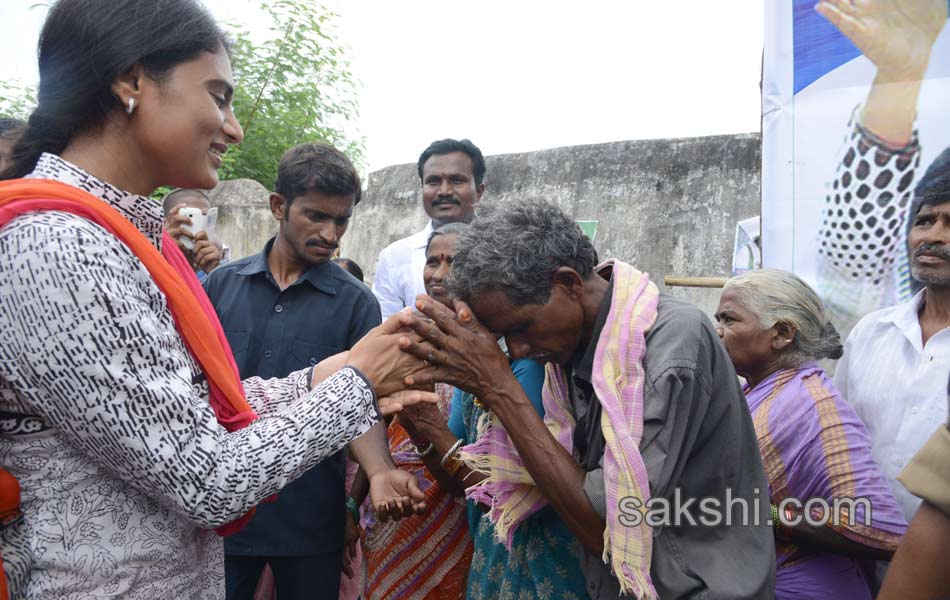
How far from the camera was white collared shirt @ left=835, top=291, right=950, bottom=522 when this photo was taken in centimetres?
262

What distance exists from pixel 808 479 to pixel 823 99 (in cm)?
174

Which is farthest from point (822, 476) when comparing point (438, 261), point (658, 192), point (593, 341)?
point (658, 192)

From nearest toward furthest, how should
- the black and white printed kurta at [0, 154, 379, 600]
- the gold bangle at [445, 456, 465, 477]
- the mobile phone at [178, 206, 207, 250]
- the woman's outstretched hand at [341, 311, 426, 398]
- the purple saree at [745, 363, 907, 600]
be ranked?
the black and white printed kurta at [0, 154, 379, 600], the woman's outstretched hand at [341, 311, 426, 398], the purple saree at [745, 363, 907, 600], the gold bangle at [445, 456, 465, 477], the mobile phone at [178, 206, 207, 250]

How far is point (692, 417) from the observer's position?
1.89m

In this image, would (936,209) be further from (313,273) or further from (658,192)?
(658,192)

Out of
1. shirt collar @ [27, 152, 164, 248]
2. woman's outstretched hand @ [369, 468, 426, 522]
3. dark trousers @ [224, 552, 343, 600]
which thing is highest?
shirt collar @ [27, 152, 164, 248]

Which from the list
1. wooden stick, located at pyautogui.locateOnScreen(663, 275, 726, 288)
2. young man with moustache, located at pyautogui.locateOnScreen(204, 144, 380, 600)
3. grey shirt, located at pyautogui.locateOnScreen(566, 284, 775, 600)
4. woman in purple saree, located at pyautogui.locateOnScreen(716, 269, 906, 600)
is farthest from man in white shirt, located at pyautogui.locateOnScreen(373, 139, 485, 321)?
grey shirt, located at pyautogui.locateOnScreen(566, 284, 775, 600)

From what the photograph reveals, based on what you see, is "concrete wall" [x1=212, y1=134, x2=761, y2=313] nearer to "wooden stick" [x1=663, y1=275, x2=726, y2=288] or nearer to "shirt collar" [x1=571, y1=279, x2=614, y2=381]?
"wooden stick" [x1=663, y1=275, x2=726, y2=288]

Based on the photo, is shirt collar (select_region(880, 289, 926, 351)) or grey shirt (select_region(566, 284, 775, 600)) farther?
shirt collar (select_region(880, 289, 926, 351))

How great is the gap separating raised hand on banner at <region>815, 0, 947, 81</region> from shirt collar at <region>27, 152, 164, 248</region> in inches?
119

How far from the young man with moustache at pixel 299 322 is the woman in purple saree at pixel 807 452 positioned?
1645 millimetres

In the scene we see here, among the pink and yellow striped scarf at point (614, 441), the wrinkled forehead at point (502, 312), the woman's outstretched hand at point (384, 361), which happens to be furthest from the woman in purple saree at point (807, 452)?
the woman's outstretched hand at point (384, 361)

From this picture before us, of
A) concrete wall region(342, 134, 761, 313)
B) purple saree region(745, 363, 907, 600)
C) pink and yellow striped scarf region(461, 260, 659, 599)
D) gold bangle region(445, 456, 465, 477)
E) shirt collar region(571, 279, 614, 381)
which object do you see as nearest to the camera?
pink and yellow striped scarf region(461, 260, 659, 599)

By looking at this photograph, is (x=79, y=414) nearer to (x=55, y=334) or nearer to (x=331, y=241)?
(x=55, y=334)
